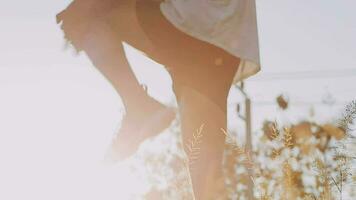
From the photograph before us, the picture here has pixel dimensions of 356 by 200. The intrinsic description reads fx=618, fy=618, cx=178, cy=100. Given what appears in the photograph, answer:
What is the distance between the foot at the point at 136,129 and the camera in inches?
109

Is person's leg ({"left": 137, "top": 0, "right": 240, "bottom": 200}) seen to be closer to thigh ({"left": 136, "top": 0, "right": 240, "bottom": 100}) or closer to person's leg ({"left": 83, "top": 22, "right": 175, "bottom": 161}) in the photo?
thigh ({"left": 136, "top": 0, "right": 240, "bottom": 100})

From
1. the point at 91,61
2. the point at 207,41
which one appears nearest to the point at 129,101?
the point at 91,61

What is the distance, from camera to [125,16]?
265 centimetres

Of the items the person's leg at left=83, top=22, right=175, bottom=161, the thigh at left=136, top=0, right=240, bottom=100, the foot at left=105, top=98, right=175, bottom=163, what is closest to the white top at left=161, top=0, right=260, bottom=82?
the thigh at left=136, top=0, right=240, bottom=100

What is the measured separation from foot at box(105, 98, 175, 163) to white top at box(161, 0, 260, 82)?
420mm

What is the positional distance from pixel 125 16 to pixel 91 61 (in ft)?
0.80

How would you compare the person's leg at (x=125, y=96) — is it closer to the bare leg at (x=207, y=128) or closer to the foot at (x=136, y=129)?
the foot at (x=136, y=129)

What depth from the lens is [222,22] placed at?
2699mm

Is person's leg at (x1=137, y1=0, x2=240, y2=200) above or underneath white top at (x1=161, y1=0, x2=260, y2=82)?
underneath

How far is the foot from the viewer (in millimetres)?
2773

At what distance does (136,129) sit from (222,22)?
0.61 meters

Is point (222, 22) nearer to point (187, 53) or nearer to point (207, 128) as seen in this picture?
point (187, 53)

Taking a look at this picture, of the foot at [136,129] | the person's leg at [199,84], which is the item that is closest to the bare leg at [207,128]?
the person's leg at [199,84]

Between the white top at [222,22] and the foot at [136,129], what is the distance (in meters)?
0.42
